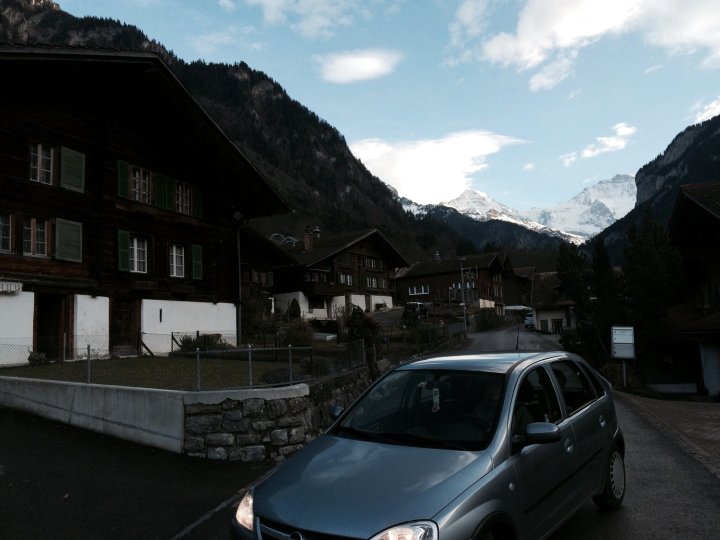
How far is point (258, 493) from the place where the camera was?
3.91 meters

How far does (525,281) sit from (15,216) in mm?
96315

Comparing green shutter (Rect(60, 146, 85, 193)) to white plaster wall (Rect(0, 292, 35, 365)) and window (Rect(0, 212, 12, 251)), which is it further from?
white plaster wall (Rect(0, 292, 35, 365))

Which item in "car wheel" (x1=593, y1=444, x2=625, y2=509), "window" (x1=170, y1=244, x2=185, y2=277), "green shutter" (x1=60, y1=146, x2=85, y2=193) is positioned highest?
"green shutter" (x1=60, y1=146, x2=85, y2=193)

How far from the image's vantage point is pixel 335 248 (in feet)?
194

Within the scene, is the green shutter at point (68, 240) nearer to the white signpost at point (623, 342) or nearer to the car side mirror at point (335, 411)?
the car side mirror at point (335, 411)

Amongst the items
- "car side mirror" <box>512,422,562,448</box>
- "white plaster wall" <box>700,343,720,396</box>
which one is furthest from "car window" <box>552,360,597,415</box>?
"white plaster wall" <box>700,343,720,396</box>

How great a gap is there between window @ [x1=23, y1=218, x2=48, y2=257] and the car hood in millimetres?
18233

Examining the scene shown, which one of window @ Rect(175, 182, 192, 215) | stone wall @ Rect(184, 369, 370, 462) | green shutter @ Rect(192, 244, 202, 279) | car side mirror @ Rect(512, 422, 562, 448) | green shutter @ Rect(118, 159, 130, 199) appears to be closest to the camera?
car side mirror @ Rect(512, 422, 562, 448)

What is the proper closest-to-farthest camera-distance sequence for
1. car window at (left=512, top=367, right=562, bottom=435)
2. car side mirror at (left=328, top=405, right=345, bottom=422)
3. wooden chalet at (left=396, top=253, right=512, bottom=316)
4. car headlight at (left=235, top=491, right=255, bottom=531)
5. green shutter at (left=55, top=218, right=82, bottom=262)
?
car headlight at (left=235, top=491, right=255, bottom=531)
car window at (left=512, top=367, right=562, bottom=435)
car side mirror at (left=328, top=405, right=345, bottom=422)
green shutter at (left=55, top=218, right=82, bottom=262)
wooden chalet at (left=396, top=253, right=512, bottom=316)

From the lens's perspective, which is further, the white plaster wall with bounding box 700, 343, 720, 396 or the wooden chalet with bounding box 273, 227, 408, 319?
the wooden chalet with bounding box 273, 227, 408, 319

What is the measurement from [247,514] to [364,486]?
0.86 m

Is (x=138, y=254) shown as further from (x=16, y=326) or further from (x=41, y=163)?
(x=16, y=326)

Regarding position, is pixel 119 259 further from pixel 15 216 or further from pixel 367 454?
pixel 367 454

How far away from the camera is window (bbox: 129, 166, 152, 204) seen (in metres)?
23.2
